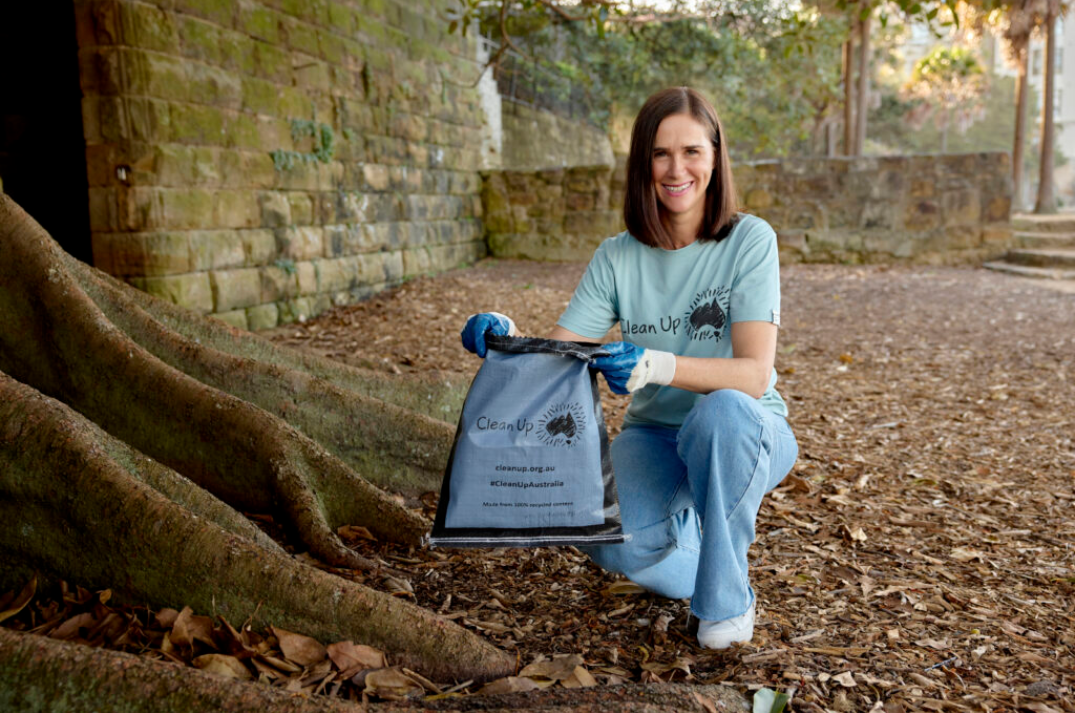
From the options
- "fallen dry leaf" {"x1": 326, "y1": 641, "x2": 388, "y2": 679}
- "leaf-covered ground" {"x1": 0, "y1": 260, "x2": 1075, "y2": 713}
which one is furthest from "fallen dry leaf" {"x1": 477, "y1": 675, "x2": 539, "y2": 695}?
"fallen dry leaf" {"x1": 326, "y1": 641, "x2": 388, "y2": 679}

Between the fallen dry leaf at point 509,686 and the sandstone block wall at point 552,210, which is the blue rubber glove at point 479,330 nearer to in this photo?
the fallen dry leaf at point 509,686

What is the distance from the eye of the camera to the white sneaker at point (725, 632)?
211 cm

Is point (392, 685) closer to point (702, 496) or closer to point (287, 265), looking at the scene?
point (702, 496)

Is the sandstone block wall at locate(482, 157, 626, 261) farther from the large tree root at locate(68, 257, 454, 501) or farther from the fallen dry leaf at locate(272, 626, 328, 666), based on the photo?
the fallen dry leaf at locate(272, 626, 328, 666)

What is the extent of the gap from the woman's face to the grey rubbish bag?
0.57 metres

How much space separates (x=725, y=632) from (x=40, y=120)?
5336mm

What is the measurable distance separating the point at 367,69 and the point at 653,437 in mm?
6197

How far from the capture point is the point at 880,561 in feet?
8.97

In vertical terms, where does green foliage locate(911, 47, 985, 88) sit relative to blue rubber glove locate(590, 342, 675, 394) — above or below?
above

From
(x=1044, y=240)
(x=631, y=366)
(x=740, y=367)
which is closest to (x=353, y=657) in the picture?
(x=631, y=366)

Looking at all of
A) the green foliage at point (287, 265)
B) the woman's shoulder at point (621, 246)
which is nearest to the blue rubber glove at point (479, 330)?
the woman's shoulder at point (621, 246)

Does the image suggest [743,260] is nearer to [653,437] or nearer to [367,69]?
[653,437]

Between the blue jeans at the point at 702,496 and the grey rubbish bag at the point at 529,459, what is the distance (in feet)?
0.78

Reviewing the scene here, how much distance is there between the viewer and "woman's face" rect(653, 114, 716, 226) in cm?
229
